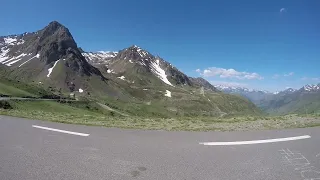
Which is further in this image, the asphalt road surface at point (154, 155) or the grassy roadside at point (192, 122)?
the grassy roadside at point (192, 122)

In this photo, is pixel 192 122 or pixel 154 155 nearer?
pixel 154 155

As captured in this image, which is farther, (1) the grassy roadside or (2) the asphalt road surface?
(1) the grassy roadside

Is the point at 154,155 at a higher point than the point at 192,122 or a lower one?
lower

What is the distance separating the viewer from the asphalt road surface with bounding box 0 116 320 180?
6.18m

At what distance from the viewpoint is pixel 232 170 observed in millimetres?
6605

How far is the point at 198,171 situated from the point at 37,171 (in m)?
3.92

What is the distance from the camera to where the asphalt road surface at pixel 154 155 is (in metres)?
6.18

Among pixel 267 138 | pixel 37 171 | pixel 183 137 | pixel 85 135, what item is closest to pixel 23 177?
pixel 37 171

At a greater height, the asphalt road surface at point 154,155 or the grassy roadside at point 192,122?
the grassy roadside at point 192,122

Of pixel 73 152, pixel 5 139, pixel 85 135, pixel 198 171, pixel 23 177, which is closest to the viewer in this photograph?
pixel 23 177

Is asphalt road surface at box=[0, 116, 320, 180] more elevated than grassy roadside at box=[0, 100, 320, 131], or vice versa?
grassy roadside at box=[0, 100, 320, 131]

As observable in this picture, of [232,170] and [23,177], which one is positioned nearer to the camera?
[23,177]

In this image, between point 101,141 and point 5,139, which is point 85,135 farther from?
point 5,139

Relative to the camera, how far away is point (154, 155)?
7676 mm
